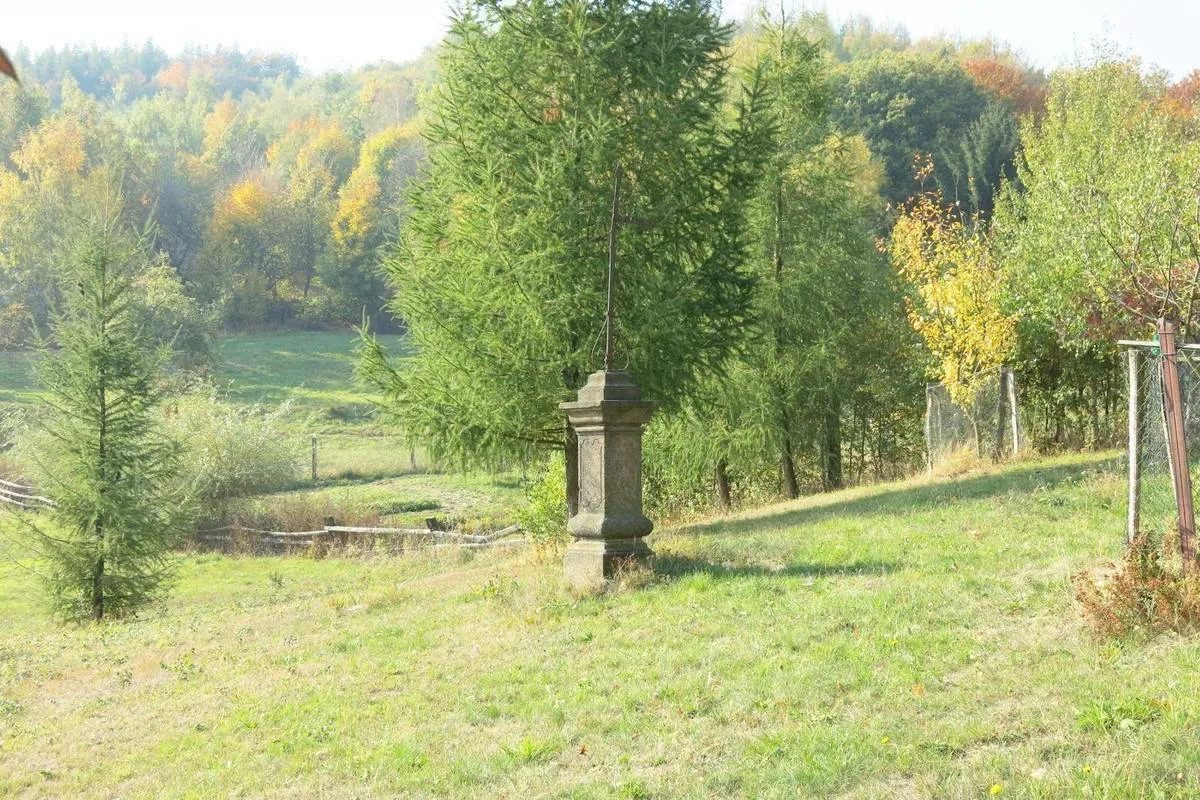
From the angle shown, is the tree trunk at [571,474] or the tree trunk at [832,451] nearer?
the tree trunk at [571,474]

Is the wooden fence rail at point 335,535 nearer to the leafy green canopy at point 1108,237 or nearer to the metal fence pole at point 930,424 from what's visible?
the metal fence pole at point 930,424

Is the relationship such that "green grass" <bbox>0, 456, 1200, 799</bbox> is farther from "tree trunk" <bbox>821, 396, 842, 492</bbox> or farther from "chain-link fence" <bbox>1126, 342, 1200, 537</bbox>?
"tree trunk" <bbox>821, 396, 842, 492</bbox>

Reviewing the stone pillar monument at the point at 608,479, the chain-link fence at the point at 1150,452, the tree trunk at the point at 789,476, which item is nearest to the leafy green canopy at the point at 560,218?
the stone pillar monument at the point at 608,479

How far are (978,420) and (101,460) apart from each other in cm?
1683

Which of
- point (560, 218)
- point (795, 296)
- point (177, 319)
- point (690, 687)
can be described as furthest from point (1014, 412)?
point (177, 319)

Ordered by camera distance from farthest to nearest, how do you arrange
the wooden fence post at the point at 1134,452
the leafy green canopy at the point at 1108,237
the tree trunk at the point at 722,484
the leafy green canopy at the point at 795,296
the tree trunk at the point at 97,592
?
1. the tree trunk at the point at 722,484
2. the leafy green canopy at the point at 795,296
3. the tree trunk at the point at 97,592
4. the leafy green canopy at the point at 1108,237
5. the wooden fence post at the point at 1134,452

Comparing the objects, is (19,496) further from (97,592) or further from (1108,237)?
(1108,237)

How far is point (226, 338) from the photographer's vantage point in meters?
68.4

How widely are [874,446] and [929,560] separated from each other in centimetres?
1711

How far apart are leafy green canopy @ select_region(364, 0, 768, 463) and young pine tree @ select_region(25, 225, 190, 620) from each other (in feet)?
17.4

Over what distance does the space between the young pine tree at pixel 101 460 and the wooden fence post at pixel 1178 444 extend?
1679 cm

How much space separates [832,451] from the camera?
82.4 ft

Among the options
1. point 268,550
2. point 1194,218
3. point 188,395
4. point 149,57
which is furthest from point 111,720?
point 149,57

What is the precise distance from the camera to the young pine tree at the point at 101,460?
1914cm
